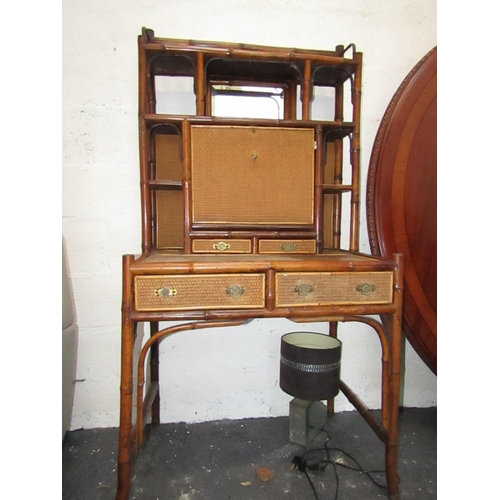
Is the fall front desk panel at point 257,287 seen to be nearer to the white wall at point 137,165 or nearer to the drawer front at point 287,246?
the drawer front at point 287,246

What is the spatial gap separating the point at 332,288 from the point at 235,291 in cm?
33

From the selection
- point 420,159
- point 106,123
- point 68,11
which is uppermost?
point 68,11

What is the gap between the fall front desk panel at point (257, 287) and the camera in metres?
0.99

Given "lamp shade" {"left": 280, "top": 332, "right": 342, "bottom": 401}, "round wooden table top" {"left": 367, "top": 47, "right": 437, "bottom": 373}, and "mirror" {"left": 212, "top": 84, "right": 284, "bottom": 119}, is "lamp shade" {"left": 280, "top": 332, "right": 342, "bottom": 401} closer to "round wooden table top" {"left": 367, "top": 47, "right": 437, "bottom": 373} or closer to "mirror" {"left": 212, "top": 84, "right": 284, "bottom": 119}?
"round wooden table top" {"left": 367, "top": 47, "right": 437, "bottom": 373}

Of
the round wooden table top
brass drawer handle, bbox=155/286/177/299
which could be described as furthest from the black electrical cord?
brass drawer handle, bbox=155/286/177/299

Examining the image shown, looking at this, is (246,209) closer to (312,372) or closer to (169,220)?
(169,220)

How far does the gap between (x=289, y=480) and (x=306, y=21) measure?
6.59 feet

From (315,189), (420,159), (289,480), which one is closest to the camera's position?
(289,480)

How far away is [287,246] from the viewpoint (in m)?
1.36

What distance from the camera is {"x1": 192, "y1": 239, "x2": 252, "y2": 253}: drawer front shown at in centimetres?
131
